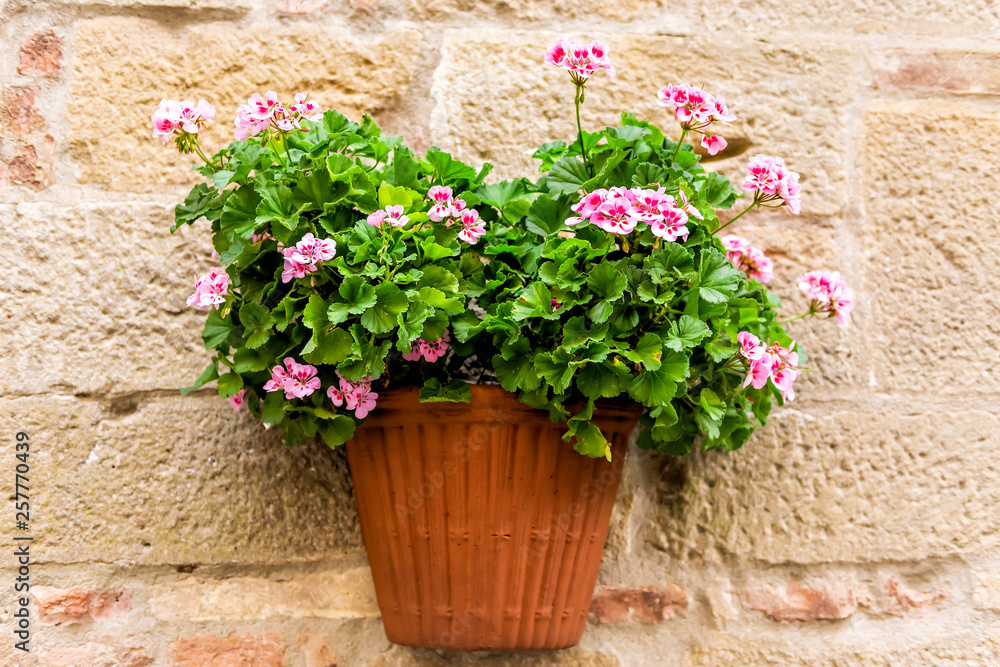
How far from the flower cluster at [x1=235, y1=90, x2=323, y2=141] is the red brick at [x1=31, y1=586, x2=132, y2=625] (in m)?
0.71

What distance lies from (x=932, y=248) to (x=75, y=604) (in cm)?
148

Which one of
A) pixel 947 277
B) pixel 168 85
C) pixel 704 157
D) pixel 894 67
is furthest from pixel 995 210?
pixel 168 85

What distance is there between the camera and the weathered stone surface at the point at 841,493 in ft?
4.07

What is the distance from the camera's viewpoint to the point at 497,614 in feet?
3.38

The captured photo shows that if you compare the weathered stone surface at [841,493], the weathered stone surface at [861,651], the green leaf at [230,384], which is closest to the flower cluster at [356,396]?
the green leaf at [230,384]

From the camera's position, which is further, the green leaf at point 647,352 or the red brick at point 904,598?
the red brick at point 904,598

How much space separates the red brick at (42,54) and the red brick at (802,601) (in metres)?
1.40

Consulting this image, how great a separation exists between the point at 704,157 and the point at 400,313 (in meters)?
0.69

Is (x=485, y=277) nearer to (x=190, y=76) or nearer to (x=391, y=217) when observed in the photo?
(x=391, y=217)

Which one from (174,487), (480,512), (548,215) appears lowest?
(174,487)

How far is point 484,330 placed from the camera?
3.22ft

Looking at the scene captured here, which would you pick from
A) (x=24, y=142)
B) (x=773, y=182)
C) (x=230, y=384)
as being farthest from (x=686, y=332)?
(x=24, y=142)

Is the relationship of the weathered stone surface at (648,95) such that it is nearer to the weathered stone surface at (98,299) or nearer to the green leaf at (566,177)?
the green leaf at (566,177)

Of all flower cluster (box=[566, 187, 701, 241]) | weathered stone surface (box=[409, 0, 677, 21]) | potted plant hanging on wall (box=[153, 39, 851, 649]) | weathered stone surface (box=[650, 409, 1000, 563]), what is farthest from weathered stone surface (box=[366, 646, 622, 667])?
weathered stone surface (box=[409, 0, 677, 21])
